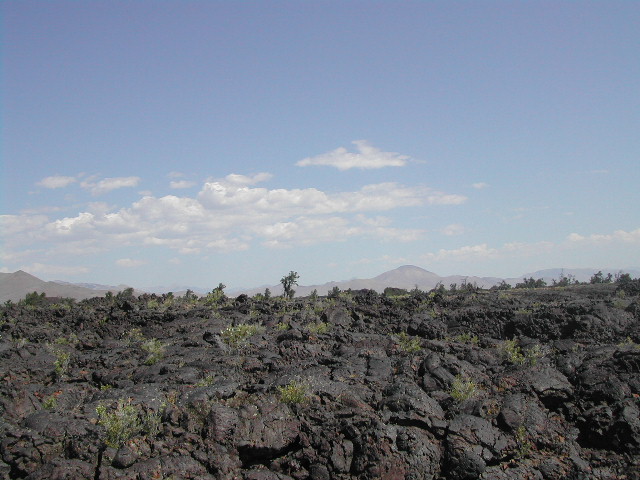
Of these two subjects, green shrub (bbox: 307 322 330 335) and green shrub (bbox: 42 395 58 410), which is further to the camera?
green shrub (bbox: 307 322 330 335)

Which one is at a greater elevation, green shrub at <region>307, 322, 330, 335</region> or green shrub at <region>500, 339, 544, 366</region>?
green shrub at <region>307, 322, 330, 335</region>

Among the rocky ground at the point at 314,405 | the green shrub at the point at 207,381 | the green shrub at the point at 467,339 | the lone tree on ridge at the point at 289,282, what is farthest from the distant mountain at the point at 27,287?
the green shrub at the point at 207,381

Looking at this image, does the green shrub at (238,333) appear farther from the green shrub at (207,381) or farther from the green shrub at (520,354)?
the green shrub at (520,354)

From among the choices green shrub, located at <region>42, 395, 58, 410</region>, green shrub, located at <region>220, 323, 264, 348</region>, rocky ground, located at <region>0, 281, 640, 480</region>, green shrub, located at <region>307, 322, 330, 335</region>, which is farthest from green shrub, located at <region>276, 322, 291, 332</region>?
green shrub, located at <region>42, 395, 58, 410</region>

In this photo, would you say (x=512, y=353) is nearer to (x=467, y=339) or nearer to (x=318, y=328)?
(x=467, y=339)

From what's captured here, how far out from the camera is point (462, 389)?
13742 mm

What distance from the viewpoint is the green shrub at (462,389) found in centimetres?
1330

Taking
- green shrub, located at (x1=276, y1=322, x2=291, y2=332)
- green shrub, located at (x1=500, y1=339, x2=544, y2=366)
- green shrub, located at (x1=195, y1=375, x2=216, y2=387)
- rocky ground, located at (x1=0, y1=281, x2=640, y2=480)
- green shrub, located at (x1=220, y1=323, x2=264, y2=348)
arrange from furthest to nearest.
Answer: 1. green shrub, located at (x1=276, y1=322, x2=291, y2=332)
2. green shrub, located at (x1=220, y1=323, x2=264, y2=348)
3. green shrub, located at (x1=500, y1=339, x2=544, y2=366)
4. green shrub, located at (x1=195, y1=375, x2=216, y2=387)
5. rocky ground, located at (x1=0, y1=281, x2=640, y2=480)

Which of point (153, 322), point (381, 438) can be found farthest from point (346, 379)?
point (153, 322)

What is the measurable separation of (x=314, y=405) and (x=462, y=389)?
4113 millimetres

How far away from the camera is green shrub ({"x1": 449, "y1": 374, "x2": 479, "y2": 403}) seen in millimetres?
13297

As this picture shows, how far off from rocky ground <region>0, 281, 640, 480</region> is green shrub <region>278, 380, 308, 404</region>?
0.03 m

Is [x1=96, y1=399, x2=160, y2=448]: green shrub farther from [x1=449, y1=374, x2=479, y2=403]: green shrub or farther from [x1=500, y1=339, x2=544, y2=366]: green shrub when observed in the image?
[x1=500, y1=339, x2=544, y2=366]: green shrub

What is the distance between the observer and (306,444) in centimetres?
1112
